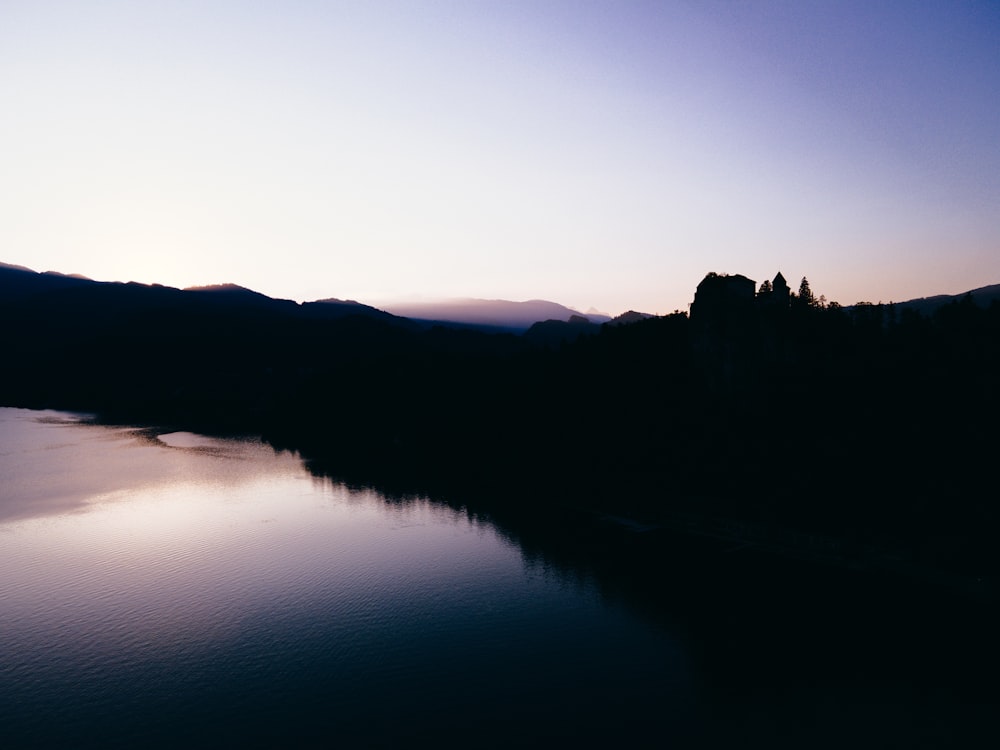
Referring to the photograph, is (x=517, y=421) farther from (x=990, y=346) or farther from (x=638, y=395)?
(x=990, y=346)

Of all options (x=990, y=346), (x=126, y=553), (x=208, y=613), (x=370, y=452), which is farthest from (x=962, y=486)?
(x=370, y=452)

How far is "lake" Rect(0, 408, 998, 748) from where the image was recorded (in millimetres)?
34875

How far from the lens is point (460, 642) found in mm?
45125

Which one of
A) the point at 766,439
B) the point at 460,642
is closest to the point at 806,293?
the point at 766,439

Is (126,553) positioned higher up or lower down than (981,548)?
lower down

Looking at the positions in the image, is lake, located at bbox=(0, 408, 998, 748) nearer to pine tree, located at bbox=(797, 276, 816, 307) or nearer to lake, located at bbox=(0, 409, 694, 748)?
lake, located at bbox=(0, 409, 694, 748)

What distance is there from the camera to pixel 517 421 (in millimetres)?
123812

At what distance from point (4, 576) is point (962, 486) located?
98.0 m

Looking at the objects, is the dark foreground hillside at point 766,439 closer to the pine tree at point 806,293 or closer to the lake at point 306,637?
the pine tree at point 806,293

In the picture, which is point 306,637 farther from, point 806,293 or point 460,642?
point 806,293

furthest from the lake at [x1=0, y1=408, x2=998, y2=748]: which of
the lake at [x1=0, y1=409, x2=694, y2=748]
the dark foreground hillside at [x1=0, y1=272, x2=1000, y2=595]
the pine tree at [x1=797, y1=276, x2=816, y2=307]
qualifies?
the pine tree at [x1=797, y1=276, x2=816, y2=307]

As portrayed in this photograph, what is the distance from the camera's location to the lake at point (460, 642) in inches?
1373

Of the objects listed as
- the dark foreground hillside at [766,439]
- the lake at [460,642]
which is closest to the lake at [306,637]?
the lake at [460,642]

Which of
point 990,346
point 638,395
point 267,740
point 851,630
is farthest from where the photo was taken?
point 638,395
